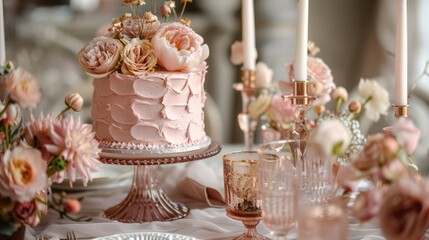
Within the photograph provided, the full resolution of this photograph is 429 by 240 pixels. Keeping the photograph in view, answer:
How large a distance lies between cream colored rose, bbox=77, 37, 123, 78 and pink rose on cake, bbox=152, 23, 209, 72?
3.4 inches

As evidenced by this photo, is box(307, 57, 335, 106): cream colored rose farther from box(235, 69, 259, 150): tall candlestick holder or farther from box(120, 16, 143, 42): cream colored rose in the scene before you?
box(120, 16, 143, 42): cream colored rose

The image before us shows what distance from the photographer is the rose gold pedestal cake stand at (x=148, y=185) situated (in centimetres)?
158

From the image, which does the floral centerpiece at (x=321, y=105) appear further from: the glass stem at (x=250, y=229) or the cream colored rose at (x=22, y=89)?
the cream colored rose at (x=22, y=89)

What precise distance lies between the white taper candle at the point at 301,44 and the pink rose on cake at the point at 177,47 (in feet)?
0.74

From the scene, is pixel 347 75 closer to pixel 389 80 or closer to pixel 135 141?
pixel 389 80

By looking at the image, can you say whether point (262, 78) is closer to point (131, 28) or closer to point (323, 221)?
point (131, 28)

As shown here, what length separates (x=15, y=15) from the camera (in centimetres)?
418

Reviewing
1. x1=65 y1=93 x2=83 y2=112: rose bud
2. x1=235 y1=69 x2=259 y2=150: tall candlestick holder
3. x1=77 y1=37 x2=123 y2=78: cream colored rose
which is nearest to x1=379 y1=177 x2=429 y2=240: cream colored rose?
x1=65 y1=93 x2=83 y2=112: rose bud

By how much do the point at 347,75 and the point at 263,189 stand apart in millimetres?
2685

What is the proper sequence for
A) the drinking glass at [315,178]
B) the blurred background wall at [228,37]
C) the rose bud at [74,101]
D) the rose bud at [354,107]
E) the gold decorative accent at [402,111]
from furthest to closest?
1. the blurred background wall at [228,37]
2. the rose bud at [354,107]
3. the gold decorative accent at [402,111]
4. the rose bud at [74,101]
5. the drinking glass at [315,178]

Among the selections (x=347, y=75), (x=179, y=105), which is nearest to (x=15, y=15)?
(x=347, y=75)

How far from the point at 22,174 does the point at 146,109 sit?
0.52m

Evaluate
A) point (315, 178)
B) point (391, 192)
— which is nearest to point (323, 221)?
point (391, 192)

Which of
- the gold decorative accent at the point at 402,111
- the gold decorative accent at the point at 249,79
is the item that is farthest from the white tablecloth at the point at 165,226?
the gold decorative accent at the point at 249,79
